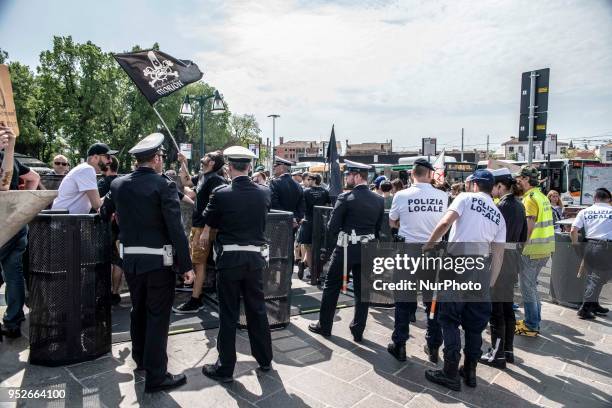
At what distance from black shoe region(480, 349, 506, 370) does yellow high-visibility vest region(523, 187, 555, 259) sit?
1.57 meters

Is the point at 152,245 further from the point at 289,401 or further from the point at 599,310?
the point at 599,310

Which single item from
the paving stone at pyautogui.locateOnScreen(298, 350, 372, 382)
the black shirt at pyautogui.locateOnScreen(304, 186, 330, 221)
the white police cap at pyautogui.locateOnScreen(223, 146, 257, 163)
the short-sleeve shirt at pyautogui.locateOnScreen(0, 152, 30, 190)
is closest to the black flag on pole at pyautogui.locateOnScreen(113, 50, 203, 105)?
the short-sleeve shirt at pyautogui.locateOnScreen(0, 152, 30, 190)

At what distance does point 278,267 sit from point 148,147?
2.11m

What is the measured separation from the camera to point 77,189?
15.1 feet

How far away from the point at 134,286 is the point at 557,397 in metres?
3.80

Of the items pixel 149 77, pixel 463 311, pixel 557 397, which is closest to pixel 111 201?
pixel 149 77

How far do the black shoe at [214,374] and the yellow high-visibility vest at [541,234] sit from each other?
3911 millimetres

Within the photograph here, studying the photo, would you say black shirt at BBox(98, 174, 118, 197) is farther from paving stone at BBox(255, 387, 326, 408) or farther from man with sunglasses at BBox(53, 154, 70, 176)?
paving stone at BBox(255, 387, 326, 408)

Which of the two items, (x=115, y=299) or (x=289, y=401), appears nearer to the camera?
(x=289, y=401)

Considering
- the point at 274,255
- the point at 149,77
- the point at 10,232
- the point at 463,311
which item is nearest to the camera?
the point at 10,232

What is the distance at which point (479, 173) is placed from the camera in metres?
4.04

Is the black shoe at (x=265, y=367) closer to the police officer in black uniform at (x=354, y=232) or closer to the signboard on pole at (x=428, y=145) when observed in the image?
the police officer in black uniform at (x=354, y=232)

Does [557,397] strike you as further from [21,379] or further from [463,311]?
[21,379]

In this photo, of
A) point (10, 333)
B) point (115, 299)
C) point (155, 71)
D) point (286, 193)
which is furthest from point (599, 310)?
point (10, 333)
